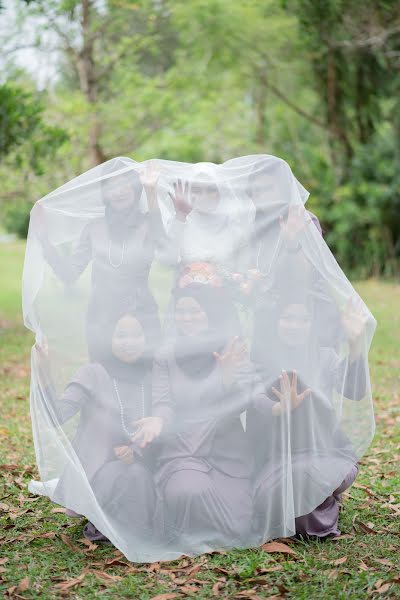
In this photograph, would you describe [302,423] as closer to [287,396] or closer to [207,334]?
[287,396]

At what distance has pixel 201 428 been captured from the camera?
4305mm

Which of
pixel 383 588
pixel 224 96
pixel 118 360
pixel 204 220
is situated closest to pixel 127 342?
pixel 118 360

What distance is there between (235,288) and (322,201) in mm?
16472

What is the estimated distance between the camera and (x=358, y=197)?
19641mm

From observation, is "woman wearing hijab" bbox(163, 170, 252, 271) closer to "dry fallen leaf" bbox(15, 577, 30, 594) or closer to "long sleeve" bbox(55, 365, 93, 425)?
"long sleeve" bbox(55, 365, 93, 425)

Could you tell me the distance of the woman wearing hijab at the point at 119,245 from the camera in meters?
4.57

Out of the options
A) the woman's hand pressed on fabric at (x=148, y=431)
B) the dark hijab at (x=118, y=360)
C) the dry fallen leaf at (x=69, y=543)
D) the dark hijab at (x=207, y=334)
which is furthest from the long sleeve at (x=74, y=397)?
the dry fallen leaf at (x=69, y=543)

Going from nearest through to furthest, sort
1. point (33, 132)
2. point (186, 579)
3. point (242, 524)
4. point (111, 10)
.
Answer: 1. point (186, 579)
2. point (242, 524)
3. point (33, 132)
4. point (111, 10)

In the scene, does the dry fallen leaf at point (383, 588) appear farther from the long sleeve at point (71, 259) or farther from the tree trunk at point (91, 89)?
the tree trunk at point (91, 89)

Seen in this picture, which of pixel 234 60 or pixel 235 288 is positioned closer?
pixel 235 288

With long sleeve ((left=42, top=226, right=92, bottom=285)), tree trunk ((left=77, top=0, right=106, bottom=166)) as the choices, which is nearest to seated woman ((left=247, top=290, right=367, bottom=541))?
long sleeve ((left=42, top=226, right=92, bottom=285))

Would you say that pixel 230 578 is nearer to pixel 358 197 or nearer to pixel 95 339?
pixel 95 339

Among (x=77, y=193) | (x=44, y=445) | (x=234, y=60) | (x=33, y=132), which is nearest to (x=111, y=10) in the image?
(x=33, y=132)

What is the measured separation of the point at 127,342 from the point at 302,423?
1.08 metres
